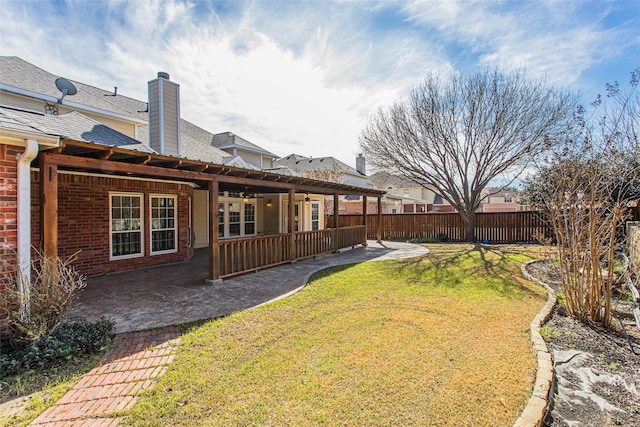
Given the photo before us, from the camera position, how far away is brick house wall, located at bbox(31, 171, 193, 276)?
7316 millimetres

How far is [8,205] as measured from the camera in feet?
12.7

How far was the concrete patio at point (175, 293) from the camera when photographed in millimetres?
5055

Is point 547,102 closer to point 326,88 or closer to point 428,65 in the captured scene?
point 428,65

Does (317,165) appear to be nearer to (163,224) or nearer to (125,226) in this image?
(163,224)

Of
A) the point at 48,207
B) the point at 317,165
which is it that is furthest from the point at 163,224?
the point at 317,165

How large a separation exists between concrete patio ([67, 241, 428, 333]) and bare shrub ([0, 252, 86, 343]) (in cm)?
89

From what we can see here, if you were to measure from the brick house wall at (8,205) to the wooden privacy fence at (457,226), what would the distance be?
16669 mm

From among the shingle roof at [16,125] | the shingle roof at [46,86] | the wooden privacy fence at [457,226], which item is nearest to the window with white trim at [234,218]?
the shingle roof at [46,86]

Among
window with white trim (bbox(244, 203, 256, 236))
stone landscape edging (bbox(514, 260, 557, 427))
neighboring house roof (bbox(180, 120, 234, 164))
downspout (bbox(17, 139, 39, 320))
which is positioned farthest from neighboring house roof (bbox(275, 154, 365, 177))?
downspout (bbox(17, 139, 39, 320))

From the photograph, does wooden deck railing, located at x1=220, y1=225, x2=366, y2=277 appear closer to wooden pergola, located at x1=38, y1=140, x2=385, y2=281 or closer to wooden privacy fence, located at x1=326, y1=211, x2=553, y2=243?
wooden pergola, located at x1=38, y1=140, x2=385, y2=281

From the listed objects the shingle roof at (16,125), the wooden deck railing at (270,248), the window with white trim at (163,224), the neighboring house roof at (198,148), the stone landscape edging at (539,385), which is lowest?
the stone landscape edging at (539,385)

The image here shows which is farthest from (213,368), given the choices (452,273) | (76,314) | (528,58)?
(528,58)

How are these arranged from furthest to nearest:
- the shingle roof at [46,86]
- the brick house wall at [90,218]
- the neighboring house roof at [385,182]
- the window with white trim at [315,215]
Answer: the neighboring house roof at [385,182] → the window with white trim at [315,215] → the shingle roof at [46,86] → the brick house wall at [90,218]

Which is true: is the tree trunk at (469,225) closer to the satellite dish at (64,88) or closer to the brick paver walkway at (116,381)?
the brick paver walkway at (116,381)
